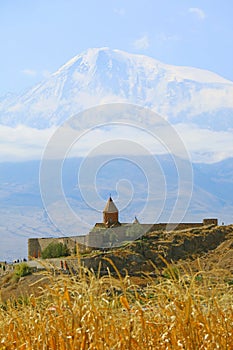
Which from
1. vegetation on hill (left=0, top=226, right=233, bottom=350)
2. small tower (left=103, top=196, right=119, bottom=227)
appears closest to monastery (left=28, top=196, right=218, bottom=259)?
small tower (left=103, top=196, right=119, bottom=227)

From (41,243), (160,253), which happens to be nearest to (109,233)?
(160,253)

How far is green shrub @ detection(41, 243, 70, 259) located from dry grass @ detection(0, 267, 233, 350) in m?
22.7

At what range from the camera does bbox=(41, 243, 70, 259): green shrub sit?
2736 cm

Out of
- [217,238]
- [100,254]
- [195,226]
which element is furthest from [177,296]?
[195,226]

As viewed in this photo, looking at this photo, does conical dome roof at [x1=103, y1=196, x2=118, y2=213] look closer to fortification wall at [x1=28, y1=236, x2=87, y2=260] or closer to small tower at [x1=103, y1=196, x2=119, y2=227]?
small tower at [x1=103, y1=196, x2=119, y2=227]

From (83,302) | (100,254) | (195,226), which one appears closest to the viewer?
(83,302)

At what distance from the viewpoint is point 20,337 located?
15.8 feet

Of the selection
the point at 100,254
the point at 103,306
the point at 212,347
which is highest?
the point at 100,254

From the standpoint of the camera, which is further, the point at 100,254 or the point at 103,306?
the point at 100,254

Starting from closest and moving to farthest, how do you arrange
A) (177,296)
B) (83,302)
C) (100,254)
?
(83,302) < (177,296) < (100,254)

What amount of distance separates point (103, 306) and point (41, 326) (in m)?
0.44

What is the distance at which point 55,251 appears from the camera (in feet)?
90.7

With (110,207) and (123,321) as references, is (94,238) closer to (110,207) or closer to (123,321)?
(110,207)

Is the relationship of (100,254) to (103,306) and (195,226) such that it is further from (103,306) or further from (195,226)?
(103,306)
